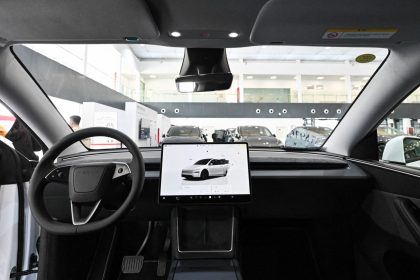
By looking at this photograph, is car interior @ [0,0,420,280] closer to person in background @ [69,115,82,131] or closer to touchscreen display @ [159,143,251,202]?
touchscreen display @ [159,143,251,202]

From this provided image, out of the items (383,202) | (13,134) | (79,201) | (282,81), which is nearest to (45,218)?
(79,201)

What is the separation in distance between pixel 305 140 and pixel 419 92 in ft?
4.72

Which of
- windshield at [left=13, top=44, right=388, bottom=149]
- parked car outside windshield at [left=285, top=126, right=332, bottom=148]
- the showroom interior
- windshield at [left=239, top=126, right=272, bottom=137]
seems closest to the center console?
parked car outside windshield at [left=285, top=126, right=332, bottom=148]

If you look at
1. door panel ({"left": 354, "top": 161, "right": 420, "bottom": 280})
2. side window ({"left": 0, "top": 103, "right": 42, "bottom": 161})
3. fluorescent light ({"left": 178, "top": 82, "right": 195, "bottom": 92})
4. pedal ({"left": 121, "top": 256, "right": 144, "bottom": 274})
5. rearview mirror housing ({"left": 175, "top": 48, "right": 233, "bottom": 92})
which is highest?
rearview mirror housing ({"left": 175, "top": 48, "right": 233, "bottom": 92})

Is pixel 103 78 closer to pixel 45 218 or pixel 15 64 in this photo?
pixel 15 64

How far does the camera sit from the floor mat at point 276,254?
7.22 ft

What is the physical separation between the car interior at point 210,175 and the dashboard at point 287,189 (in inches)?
0.4

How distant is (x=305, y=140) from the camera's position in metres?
3.15

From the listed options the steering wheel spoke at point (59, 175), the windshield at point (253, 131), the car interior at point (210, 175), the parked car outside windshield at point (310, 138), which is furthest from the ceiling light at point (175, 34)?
the windshield at point (253, 131)

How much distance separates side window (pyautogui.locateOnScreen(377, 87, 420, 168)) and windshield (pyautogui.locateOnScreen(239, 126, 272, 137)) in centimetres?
683

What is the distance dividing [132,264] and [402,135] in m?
2.28

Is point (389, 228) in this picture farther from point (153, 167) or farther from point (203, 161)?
point (153, 167)

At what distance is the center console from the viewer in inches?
63.4

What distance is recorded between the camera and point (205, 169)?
162 cm
